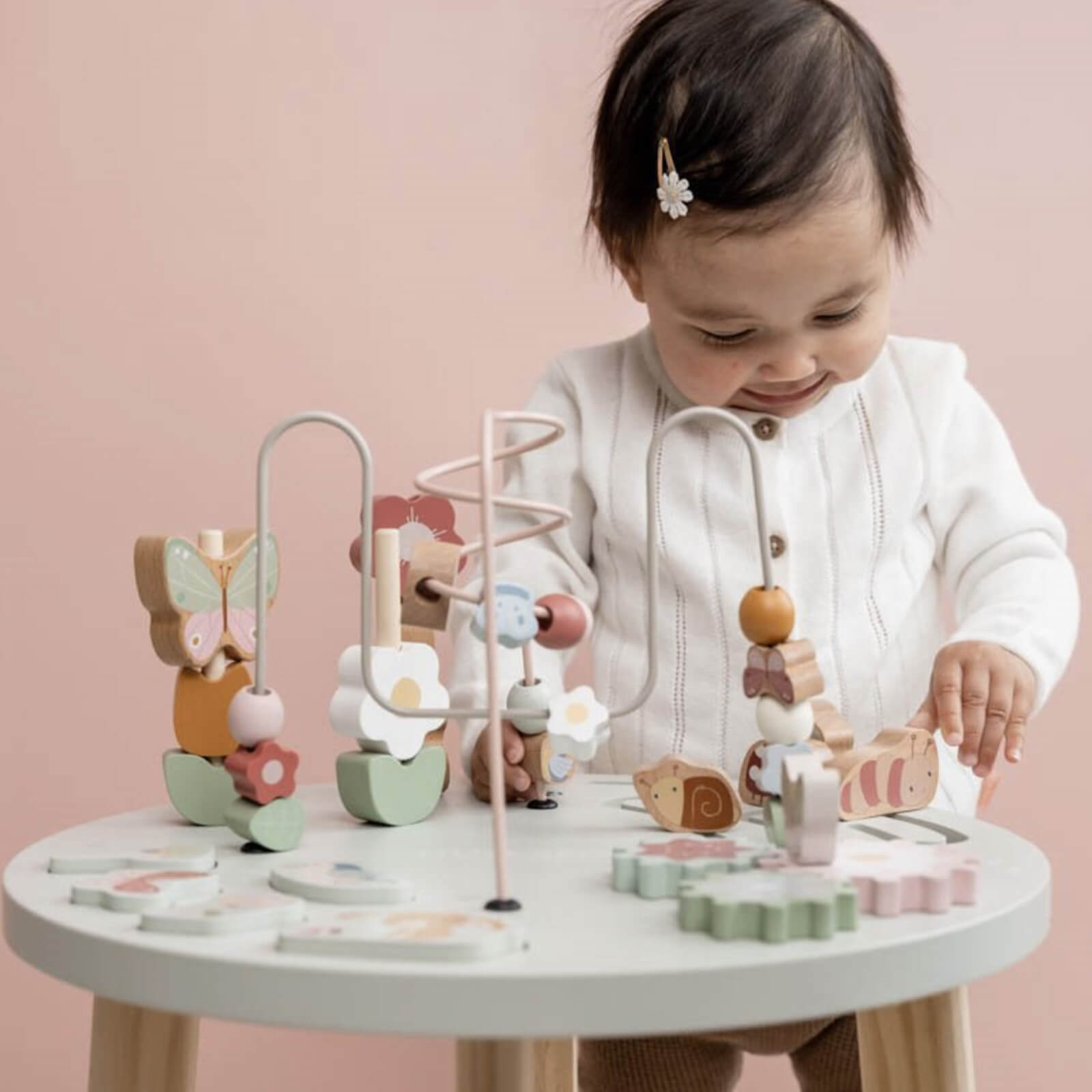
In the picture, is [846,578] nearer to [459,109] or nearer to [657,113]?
[657,113]

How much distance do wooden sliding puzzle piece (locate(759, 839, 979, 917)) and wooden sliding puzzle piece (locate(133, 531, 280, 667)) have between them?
30 cm

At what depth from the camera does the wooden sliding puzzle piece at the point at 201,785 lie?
824 millimetres

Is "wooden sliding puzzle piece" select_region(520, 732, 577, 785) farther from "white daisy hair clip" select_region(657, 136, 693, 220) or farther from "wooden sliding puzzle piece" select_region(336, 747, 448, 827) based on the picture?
"white daisy hair clip" select_region(657, 136, 693, 220)

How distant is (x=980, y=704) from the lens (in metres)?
0.90

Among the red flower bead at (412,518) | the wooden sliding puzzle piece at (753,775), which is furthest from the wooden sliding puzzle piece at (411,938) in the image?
the red flower bead at (412,518)

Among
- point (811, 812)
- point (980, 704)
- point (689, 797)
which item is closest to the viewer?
point (811, 812)

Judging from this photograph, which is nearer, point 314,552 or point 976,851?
point 976,851

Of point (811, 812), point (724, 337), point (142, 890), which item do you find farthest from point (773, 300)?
point (142, 890)

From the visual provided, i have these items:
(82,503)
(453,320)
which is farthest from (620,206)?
(82,503)

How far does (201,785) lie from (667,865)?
0.27 meters

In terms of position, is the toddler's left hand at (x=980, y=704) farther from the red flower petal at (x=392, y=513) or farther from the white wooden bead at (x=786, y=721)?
the red flower petal at (x=392, y=513)

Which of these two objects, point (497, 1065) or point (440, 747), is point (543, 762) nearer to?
point (440, 747)

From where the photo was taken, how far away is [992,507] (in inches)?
42.0

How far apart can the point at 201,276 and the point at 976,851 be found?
83 centimetres
